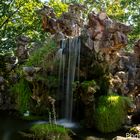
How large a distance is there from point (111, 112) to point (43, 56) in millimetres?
5037

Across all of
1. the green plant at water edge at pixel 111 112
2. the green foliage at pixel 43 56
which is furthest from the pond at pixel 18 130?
the green foliage at pixel 43 56

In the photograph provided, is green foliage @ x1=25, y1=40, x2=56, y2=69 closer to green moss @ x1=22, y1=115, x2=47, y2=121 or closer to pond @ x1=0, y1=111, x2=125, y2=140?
green moss @ x1=22, y1=115, x2=47, y2=121

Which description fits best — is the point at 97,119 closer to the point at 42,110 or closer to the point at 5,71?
the point at 42,110

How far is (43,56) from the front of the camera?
18.2 metres

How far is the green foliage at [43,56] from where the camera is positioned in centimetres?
1803

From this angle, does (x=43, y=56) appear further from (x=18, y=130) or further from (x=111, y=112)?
(x=111, y=112)

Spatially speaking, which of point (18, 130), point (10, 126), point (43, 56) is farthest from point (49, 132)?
point (43, 56)

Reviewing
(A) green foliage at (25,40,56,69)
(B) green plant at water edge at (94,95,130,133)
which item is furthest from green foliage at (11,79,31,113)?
(B) green plant at water edge at (94,95,130,133)

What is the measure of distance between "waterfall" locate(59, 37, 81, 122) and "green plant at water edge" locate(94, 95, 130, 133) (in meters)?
2.26

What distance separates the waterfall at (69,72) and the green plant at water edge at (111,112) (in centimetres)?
226

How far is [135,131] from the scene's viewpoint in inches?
570

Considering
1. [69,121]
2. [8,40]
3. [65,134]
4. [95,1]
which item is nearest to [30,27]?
[8,40]

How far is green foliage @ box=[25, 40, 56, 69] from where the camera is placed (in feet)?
59.2

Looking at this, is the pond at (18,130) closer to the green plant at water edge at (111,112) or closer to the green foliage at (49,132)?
the green plant at water edge at (111,112)
